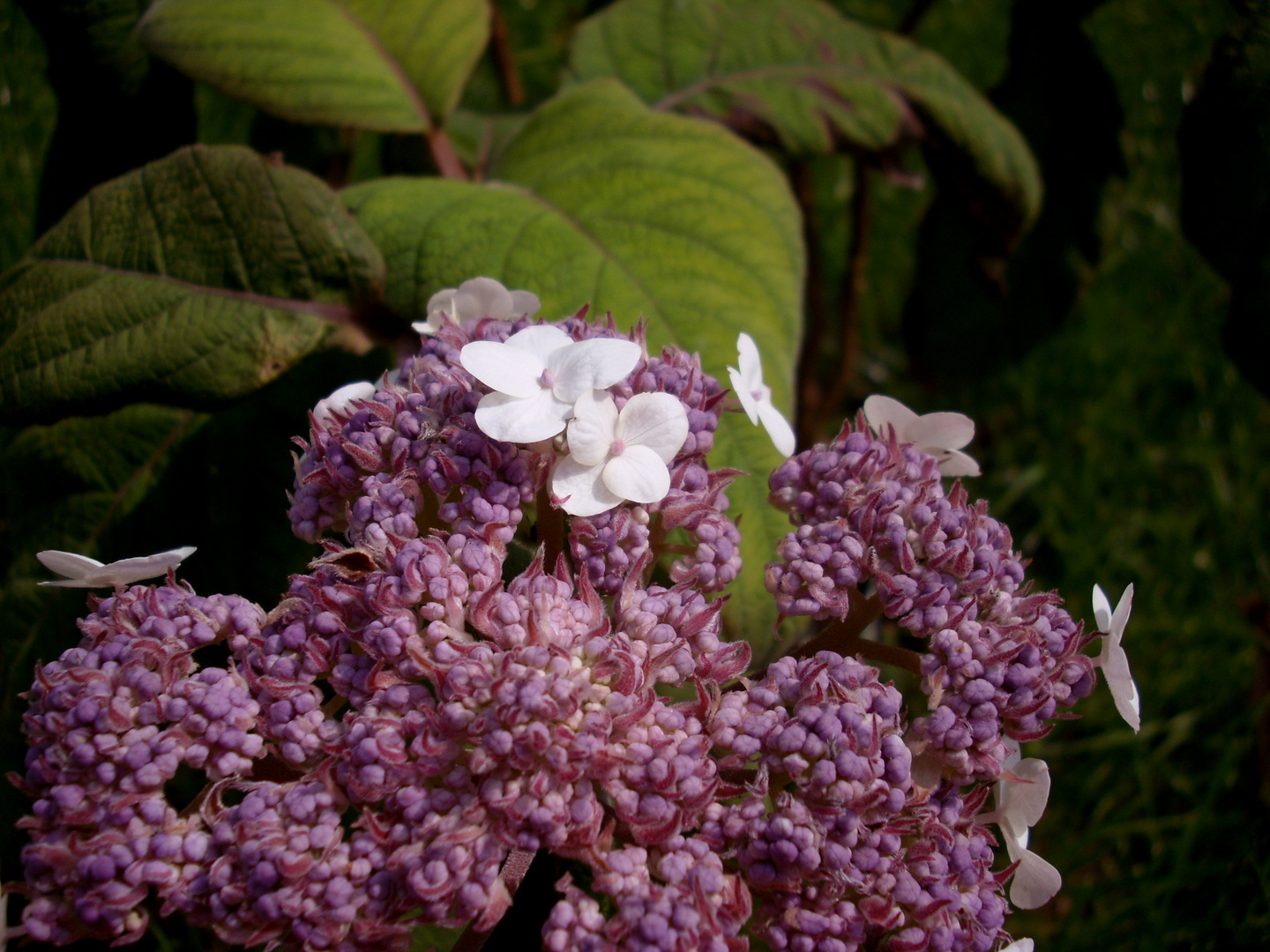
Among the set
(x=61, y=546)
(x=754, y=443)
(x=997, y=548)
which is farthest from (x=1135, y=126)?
(x=61, y=546)

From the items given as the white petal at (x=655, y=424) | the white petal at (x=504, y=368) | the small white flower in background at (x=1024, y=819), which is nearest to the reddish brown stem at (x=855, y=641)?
the small white flower in background at (x=1024, y=819)

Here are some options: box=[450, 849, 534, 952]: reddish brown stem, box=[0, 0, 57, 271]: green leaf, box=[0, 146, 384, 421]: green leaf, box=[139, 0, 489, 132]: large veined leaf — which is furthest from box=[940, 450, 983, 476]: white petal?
box=[0, 0, 57, 271]: green leaf

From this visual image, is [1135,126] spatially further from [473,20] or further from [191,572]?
[191,572]

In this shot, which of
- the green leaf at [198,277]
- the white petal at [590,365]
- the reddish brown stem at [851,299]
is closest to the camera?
the white petal at [590,365]

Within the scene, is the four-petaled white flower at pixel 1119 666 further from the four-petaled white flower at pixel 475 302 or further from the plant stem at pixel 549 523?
the four-petaled white flower at pixel 475 302

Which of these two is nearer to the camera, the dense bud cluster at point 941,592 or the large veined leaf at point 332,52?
the dense bud cluster at point 941,592

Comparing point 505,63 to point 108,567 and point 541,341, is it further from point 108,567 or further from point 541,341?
point 108,567

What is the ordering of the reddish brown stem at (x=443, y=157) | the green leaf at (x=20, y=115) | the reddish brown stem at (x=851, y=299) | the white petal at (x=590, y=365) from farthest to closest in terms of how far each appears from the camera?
the reddish brown stem at (x=851, y=299), the green leaf at (x=20, y=115), the reddish brown stem at (x=443, y=157), the white petal at (x=590, y=365)

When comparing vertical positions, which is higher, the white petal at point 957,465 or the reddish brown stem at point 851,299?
the white petal at point 957,465
